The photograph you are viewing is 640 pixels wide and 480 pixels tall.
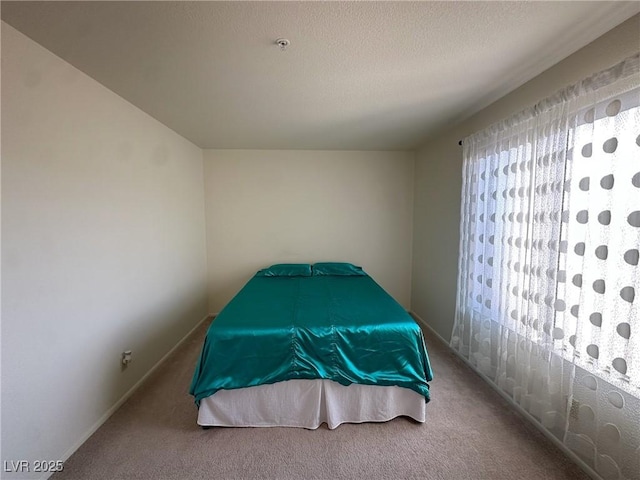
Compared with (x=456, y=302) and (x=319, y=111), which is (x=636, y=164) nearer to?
(x=456, y=302)

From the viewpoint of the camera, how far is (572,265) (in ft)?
5.01

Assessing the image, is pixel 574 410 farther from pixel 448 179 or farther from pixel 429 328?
pixel 448 179

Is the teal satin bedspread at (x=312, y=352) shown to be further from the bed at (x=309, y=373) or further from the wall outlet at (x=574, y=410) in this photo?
the wall outlet at (x=574, y=410)

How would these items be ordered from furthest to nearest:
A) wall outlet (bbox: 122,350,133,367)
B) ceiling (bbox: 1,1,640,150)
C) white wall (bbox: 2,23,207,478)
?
wall outlet (bbox: 122,350,133,367), white wall (bbox: 2,23,207,478), ceiling (bbox: 1,1,640,150)

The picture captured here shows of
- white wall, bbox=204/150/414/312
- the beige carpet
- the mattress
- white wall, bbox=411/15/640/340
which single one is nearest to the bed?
the mattress

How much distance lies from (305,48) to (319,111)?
0.92 metres

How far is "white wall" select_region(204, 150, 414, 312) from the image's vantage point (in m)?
3.79

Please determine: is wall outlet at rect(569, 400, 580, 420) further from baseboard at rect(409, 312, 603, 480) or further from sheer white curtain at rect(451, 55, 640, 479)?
baseboard at rect(409, 312, 603, 480)

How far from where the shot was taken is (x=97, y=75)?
1.76 metres

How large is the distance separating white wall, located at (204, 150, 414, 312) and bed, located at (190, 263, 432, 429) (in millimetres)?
1976

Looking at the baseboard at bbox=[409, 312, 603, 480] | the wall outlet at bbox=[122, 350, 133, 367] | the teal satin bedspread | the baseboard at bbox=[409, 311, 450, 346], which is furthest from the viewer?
the baseboard at bbox=[409, 311, 450, 346]

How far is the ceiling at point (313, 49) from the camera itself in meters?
1.22

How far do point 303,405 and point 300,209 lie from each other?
2.55m

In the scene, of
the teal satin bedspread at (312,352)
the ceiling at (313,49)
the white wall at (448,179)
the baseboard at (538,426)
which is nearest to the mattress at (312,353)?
the teal satin bedspread at (312,352)
